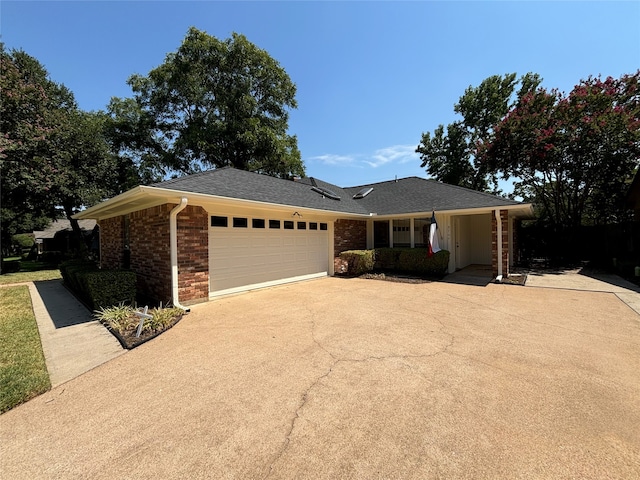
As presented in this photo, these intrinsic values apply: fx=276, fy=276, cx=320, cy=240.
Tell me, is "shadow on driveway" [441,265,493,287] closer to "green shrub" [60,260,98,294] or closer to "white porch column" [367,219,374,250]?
"white porch column" [367,219,374,250]

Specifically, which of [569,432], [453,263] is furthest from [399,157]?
[569,432]

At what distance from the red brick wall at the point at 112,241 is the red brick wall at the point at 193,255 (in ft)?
14.6

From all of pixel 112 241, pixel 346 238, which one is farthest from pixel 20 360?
pixel 346 238

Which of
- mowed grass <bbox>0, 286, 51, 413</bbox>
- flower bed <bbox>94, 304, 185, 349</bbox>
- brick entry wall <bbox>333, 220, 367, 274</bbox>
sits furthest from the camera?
brick entry wall <bbox>333, 220, 367, 274</bbox>

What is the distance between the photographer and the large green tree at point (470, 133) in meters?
20.8

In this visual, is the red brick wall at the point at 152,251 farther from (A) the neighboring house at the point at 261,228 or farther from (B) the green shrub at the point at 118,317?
(B) the green shrub at the point at 118,317

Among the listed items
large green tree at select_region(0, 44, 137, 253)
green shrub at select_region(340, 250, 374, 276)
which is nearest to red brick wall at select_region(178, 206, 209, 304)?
green shrub at select_region(340, 250, 374, 276)

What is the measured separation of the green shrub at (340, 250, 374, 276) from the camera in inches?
435

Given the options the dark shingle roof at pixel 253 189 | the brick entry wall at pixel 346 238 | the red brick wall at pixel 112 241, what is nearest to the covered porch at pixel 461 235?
the brick entry wall at pixel 346 238

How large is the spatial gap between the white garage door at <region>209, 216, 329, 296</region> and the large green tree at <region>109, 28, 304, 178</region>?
1149 cm

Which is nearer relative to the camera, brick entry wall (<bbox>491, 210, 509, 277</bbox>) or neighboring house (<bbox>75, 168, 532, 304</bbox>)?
neighboring house (<bbox>75, 168, 532, 304</bbox>)

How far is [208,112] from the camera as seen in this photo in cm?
2070

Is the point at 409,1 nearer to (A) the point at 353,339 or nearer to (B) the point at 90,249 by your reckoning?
(A) the point at 353,339

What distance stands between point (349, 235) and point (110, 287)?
851 centimetres
